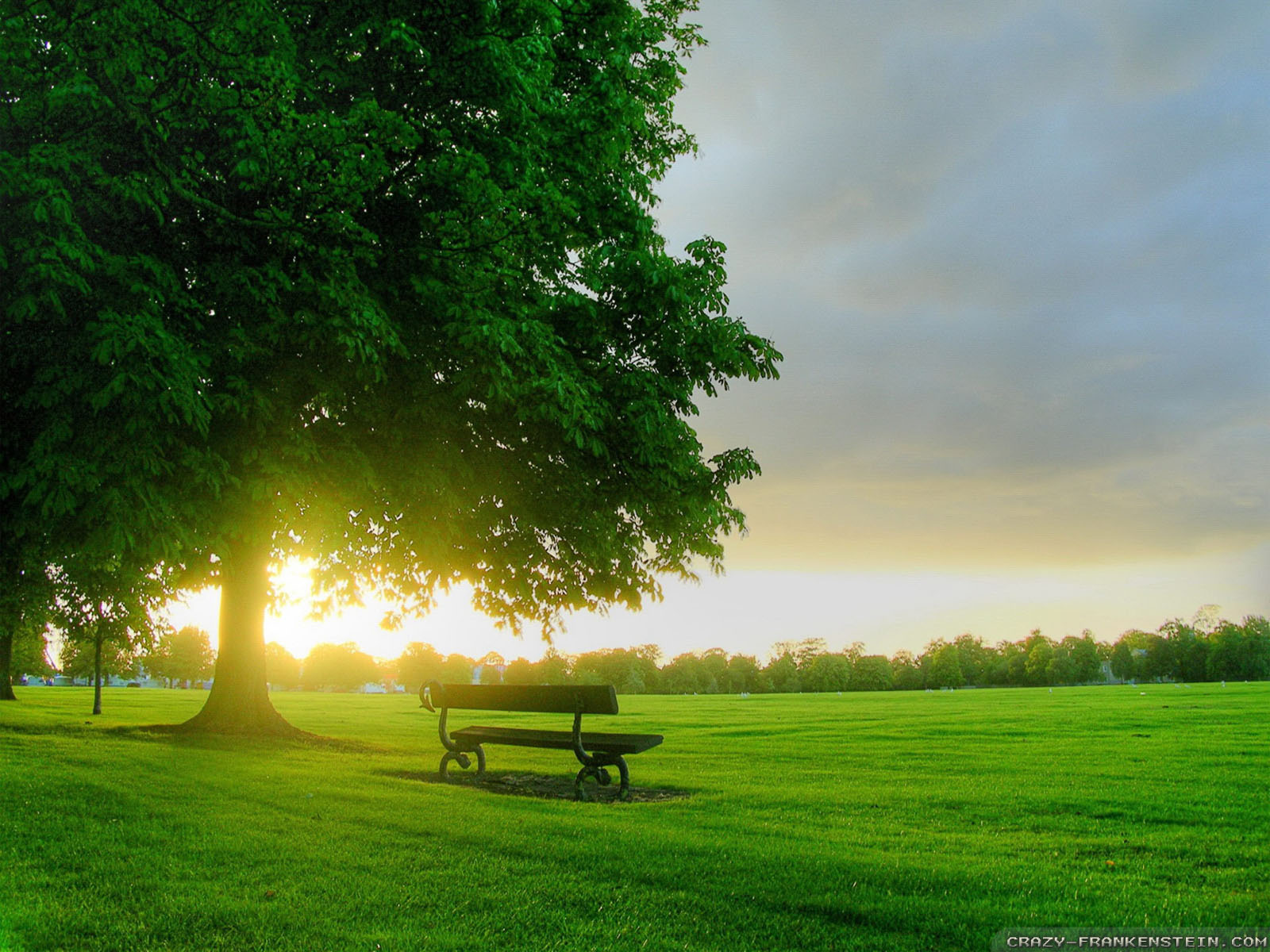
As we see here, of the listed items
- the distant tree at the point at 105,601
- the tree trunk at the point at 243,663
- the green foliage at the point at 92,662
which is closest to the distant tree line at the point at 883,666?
the green foliage at the point at 92,662

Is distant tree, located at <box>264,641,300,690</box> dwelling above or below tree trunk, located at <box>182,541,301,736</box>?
below

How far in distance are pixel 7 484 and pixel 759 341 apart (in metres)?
11.8

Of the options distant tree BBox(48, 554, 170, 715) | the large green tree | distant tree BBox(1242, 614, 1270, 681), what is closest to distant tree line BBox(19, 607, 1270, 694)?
distant tree BBox(1242, 614, 1270, 681)

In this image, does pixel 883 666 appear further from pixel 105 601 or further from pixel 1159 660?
pixel 105 601

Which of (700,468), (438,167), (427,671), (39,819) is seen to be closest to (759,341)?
(700,468)

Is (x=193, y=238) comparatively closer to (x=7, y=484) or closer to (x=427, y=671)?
(x=7, y=484)

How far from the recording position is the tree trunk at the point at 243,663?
18.9 metres

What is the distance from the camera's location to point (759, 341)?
A: 16219 millimetres

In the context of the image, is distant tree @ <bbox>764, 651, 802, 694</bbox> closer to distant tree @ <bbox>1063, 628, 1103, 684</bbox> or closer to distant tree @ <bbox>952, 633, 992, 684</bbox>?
distant tree @ <bbox>952, 633, 992, 684</bbox>

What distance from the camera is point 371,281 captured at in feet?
44.1

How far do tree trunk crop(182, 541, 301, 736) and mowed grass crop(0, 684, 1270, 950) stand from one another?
367 centimetres

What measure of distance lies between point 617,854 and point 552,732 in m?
4.77

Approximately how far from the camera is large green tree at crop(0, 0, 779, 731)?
36.7 feet

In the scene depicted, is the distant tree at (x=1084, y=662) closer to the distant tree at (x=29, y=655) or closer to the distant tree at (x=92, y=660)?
the distant tree at (x=92, y=660)
